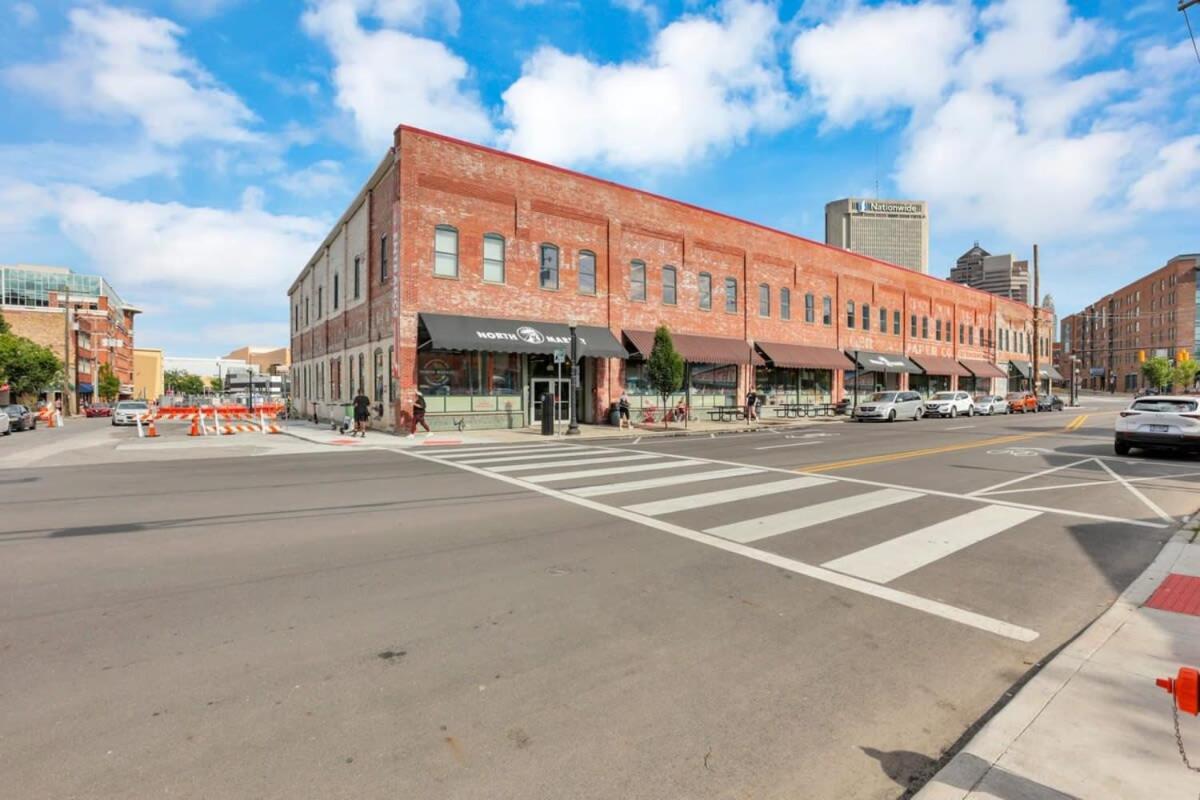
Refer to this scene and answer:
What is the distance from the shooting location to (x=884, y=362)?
1560 inches

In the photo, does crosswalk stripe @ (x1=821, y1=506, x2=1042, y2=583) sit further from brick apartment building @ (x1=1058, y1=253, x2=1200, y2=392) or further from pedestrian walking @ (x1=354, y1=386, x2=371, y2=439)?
brick apartment building @ (x1=1058, y1=253, x2=1200, y2=392)

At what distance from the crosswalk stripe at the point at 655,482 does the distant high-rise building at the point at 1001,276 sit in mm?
131172

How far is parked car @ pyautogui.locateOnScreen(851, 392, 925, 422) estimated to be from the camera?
30.3m

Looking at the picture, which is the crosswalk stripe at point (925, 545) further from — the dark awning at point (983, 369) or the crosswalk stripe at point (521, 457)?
the dark awning at point (983, 369)

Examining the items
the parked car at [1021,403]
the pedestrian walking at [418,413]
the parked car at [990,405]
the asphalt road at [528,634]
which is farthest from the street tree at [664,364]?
the parked car at [1021,403]

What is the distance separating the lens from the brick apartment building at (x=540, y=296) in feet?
71.5

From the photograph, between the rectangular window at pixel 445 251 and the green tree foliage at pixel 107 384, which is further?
the green tree foliage at pixel 107 384

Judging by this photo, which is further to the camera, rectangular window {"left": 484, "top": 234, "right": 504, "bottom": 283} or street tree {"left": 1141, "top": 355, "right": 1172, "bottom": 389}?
street tree {"left": 1141, "top": 355, "right": 1172, "bottom": 389}

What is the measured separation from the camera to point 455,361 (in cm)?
2248

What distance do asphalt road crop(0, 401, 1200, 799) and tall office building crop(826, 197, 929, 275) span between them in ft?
430

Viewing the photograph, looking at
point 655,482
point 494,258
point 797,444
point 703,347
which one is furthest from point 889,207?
point 655,482

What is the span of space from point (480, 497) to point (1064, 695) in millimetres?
7238

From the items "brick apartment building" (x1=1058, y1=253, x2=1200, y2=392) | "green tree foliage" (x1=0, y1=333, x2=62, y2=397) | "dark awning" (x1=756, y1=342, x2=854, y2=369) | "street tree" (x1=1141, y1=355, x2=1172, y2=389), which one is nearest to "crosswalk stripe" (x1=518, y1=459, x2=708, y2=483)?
"dark awning" (x1=756, y1=342, x2=854, y2=369)

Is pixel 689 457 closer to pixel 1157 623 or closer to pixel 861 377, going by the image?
pixel 1157 623
